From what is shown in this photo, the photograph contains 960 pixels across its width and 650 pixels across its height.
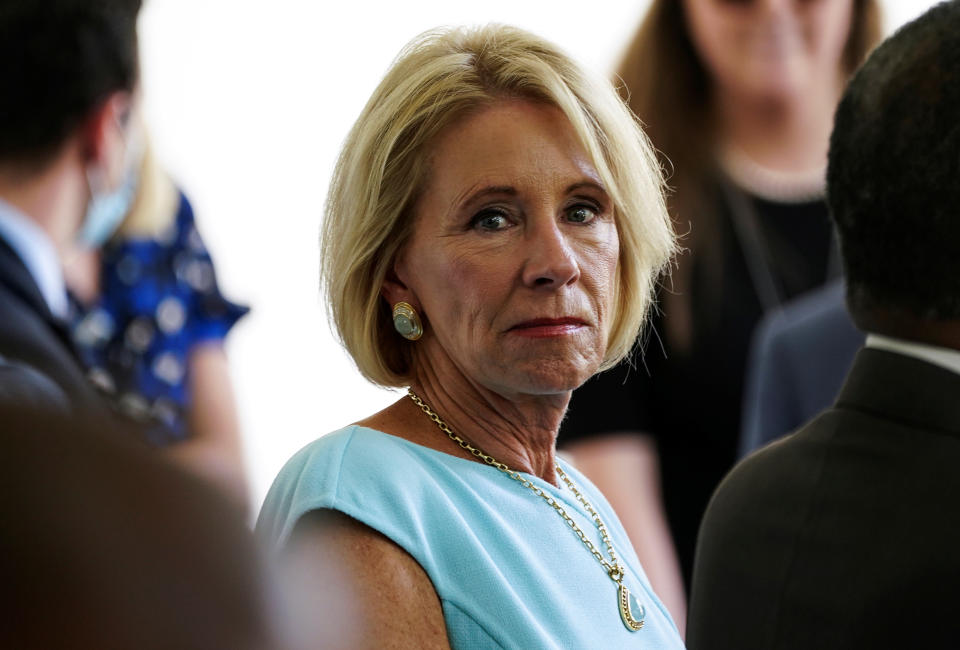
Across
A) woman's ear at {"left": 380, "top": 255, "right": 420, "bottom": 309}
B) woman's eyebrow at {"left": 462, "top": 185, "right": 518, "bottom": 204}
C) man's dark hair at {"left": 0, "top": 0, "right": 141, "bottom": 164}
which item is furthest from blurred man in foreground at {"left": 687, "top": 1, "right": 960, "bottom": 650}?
man's dark hair at {"left": 0, "top": 0, "right": 141, "bottom": 164}

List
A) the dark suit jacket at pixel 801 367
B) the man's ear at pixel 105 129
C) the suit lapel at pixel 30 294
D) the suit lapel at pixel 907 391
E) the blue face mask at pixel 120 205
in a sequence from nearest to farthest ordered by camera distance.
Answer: the suit lapel at pixel 907 391 < the suit lapel at pixel 30 294 < the man's ear at pixel 105 129 < the dark suit jacket at pixel 801 367 < the blue face mask at pixel 120 205

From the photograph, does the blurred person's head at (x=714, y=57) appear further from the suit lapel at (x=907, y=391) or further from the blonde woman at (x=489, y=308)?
the suit lapel at (x=907, y=391)

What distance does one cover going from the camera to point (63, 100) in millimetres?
1912

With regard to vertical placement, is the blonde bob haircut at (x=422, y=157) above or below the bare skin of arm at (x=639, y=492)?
above

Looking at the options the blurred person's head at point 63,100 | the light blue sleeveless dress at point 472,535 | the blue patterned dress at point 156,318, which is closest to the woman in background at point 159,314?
the blue patterned dress at point 156,318

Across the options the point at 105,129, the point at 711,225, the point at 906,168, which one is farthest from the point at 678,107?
the point at 906,168

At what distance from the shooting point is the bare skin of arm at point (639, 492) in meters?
2.98

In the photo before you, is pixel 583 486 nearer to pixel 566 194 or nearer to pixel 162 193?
pixel 566 194

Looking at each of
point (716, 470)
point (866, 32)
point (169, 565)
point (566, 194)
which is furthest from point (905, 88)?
point (866, 32)

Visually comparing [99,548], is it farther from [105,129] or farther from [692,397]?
[692,397]

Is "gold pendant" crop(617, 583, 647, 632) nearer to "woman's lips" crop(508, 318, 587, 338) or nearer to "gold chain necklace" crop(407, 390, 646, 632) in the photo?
"gold chain necklace" crop(407, 390, 646, 632)

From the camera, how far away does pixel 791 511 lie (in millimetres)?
1505

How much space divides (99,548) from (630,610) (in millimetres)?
1320

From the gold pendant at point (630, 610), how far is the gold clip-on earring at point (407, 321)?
0.42 meters
